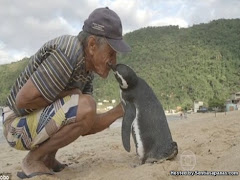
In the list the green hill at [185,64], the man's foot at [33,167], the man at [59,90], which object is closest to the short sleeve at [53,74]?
the man at [59,90]

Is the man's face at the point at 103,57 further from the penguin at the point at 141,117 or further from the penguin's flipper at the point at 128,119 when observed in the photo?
the penguin's flipper at the point at 128,119

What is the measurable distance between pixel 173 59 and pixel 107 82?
59.2ft

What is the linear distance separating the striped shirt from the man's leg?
8.1 inches

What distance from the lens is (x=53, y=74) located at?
2.33 m

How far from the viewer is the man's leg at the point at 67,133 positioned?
2.45m

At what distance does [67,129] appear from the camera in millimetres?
2447

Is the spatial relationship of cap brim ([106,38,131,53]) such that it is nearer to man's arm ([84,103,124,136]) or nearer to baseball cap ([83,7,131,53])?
baseball cap ([83,7,131,53])

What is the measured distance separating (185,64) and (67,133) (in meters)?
74.9

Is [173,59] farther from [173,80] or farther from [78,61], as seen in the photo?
[78,61]

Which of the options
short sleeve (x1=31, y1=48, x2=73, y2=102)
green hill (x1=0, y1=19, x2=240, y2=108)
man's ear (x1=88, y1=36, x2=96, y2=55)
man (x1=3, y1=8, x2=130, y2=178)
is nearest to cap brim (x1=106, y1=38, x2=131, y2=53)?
man (x1=3, y1=8, x2=130, y2=178)

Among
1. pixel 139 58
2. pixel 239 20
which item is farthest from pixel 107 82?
pixel 239 20

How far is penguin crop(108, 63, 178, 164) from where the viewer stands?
261 cm

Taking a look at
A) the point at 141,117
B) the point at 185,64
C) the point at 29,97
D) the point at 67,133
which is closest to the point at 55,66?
the point at 29,97

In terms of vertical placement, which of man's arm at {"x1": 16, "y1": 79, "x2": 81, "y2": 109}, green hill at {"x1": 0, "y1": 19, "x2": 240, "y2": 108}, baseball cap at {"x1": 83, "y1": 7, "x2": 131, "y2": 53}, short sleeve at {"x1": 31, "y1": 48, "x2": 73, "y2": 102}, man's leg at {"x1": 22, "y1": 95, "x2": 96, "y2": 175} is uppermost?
green hill at {"x1": 0, "y1": 19, "x2": 240, "y2": 108}
